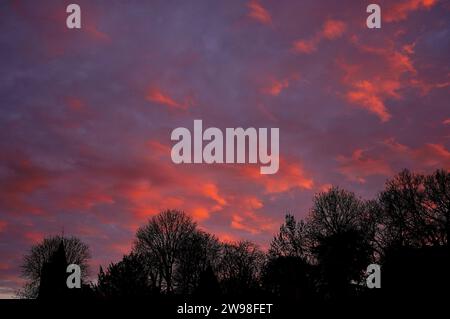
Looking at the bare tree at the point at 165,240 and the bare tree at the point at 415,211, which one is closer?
the bare tree at the point at 415,211

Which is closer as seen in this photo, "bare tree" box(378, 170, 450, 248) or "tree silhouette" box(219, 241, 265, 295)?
"bare tree" box(378, 170, 450, 248)

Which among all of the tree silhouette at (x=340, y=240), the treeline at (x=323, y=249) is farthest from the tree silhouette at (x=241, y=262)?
the tree silhouette at (x=340, y=240)

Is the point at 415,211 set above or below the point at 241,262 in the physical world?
above

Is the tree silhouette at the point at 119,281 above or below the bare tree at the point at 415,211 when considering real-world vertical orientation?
below

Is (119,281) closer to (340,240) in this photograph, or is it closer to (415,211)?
(340,240)

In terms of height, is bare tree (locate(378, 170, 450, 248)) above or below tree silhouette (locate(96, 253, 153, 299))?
above

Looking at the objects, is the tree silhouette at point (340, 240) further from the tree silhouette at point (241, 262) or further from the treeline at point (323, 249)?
the tree silhouette at point (241, 262)

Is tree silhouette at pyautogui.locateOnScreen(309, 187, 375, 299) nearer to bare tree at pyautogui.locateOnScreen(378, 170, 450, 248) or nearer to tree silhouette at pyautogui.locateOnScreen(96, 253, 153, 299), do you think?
bare tree at pyautogui.locateOnScreen(378, 170, 450, 248)

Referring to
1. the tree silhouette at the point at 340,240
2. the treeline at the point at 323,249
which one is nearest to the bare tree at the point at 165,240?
the treeline at the point at 323,249

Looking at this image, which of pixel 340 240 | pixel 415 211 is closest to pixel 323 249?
pixel 340 240

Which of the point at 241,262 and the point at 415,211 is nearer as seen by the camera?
the point at 415,211

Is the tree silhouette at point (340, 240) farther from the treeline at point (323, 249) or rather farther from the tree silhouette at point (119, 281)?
the tree silhouette at point (119, 281)

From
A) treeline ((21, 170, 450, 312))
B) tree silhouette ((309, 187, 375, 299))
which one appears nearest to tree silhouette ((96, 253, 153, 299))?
treeline ((21, 170, 450, 312))

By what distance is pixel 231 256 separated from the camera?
240ft
